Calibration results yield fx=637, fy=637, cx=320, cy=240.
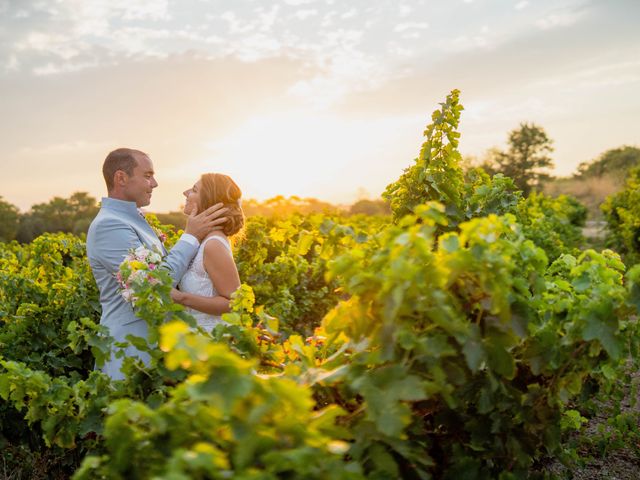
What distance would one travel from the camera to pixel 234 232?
4.43 m

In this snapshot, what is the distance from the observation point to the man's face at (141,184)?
4.33 meters

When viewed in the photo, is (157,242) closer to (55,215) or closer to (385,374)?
(385,374)

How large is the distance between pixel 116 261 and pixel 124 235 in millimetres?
173

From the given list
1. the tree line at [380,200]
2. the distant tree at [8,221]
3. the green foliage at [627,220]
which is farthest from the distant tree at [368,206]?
the green foliage at [627,220]

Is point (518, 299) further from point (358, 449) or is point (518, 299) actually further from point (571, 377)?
point (358, 449)

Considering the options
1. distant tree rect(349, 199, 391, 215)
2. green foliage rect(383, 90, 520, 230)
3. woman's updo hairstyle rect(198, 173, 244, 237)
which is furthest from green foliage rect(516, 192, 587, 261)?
distant tree rect(349, 199, 391, 215)

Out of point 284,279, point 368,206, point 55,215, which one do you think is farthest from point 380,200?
point 284,279

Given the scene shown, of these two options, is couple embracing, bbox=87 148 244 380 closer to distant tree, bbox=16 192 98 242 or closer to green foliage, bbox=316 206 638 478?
green foliage, bbox=316 206 638 478

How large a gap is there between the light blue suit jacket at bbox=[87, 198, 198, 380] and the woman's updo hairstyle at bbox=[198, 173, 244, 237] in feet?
0.99

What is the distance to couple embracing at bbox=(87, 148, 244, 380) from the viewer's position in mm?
3961

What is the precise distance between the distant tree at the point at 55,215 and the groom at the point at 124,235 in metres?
39.6

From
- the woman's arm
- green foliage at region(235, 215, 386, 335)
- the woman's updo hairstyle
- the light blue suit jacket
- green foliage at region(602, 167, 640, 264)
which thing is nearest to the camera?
the light blue suit jacket

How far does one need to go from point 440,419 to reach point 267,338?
826mm

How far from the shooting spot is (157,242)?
444 centimetres
